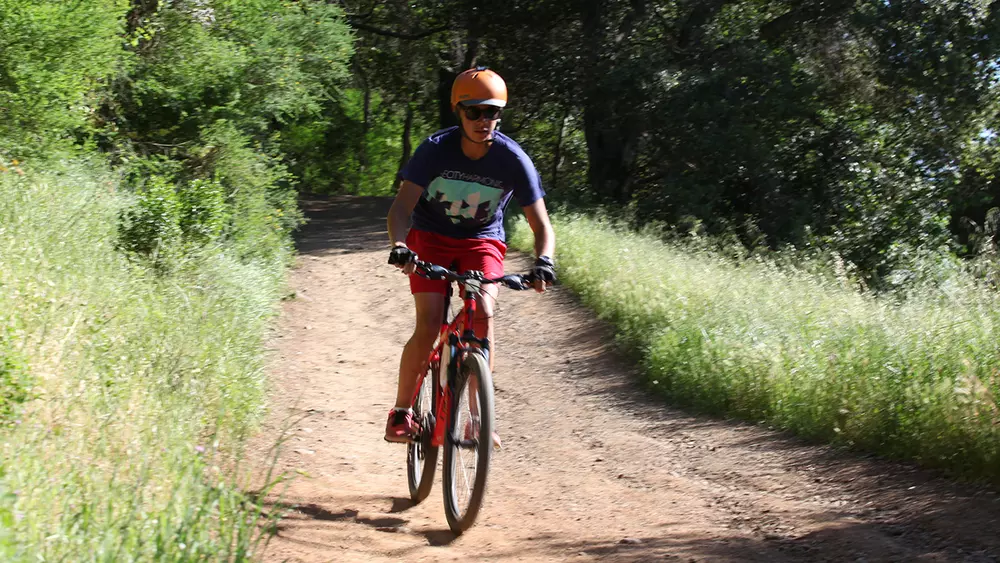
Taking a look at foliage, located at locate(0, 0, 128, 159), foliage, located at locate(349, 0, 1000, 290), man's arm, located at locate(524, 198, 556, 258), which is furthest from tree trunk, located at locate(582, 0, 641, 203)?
man's arm, located at locate(524, 198, 556, 258)

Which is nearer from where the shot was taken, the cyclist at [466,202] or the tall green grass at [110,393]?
the tall green grass at [110,393]

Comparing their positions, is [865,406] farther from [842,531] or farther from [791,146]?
[791,146]

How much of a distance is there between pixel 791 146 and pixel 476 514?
1667 cm

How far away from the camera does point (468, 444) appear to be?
4.91m

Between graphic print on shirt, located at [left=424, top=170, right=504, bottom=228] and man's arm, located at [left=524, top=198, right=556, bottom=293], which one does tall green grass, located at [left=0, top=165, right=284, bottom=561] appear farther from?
man's arm, located at [left=524, top=198, right=556, bottom=293]

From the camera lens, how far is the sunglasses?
4.95m

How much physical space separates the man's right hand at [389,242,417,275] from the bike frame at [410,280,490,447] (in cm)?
29

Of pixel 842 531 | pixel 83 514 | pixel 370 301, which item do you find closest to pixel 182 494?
pixel 83 514

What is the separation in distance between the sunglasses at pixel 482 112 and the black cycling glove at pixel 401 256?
765 millimetres

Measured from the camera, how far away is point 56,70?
10.8 meters

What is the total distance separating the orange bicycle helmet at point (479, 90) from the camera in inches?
193

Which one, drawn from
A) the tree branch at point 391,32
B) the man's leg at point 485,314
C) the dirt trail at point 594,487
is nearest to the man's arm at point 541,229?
the man's leg at point 485,314

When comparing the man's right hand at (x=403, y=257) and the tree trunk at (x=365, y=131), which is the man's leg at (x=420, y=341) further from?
the tree trunk at (x=365, y=131)

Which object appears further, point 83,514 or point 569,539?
point 569,539
